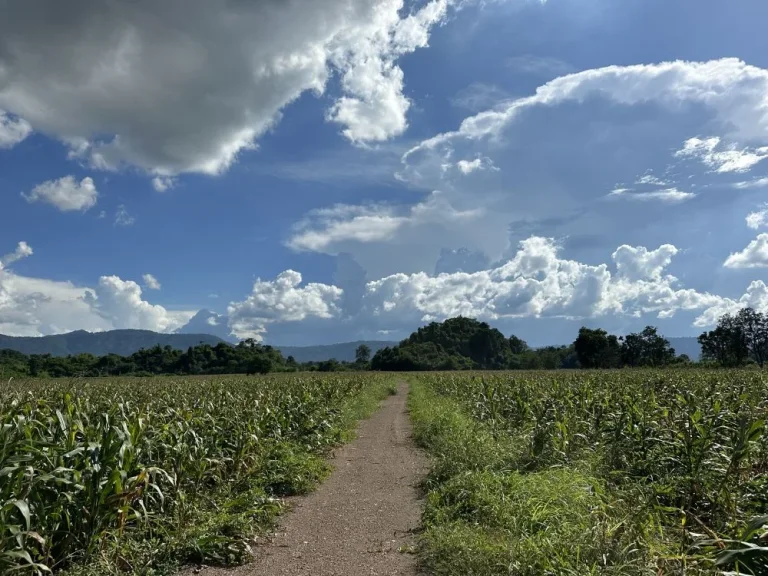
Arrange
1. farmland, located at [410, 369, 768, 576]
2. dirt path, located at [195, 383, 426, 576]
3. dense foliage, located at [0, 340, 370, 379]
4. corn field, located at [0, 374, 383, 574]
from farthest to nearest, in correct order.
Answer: dense foliage, located at [0, 340, 370, 379], dirt path, located at [195, 383, 426, 576], corn field, located at [0, 374, 383, 574], farmland, located at [410, 369, 768, 576]

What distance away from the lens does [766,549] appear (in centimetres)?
304

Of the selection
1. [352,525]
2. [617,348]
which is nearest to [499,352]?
[617,348]

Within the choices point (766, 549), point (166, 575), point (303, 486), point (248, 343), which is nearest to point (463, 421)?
point (303, 486)

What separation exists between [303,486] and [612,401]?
8818mm

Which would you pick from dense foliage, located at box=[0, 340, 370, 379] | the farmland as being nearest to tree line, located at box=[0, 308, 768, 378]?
dense foliage, located at box=[0, 340, 370, 379]

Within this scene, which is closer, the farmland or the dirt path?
the farmland

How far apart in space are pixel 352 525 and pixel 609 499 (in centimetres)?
360

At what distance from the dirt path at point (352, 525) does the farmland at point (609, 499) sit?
0.47 m

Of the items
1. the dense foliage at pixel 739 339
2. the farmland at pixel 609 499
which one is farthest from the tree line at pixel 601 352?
the farmland at pixel 609 499

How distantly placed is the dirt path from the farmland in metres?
0.47

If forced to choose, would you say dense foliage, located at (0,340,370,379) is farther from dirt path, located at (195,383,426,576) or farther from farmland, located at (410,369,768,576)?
farmland, located at (410,369,768,576)

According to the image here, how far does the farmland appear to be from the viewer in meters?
4.50

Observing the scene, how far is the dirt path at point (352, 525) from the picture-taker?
5.79 m

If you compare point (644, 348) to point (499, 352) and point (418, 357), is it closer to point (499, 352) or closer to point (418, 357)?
point (418, 357)
